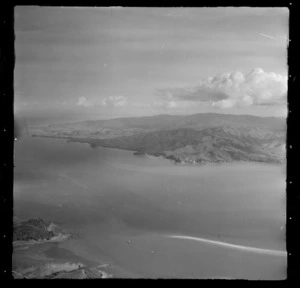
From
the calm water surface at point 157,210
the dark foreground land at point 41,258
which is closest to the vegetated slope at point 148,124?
the calm water surface at point 157,210

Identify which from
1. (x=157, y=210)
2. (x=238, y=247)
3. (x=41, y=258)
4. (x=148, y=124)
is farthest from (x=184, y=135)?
(x=41, y=258)

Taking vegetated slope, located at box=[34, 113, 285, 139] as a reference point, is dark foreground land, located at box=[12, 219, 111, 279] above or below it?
below

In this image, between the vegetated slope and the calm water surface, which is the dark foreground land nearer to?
the calm water surface

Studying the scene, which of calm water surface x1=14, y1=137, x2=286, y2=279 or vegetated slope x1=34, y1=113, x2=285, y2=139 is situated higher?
vegetated slope x1=34, y1=113, x2=285, y2=139

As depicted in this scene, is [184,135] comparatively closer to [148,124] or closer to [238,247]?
[148,124]

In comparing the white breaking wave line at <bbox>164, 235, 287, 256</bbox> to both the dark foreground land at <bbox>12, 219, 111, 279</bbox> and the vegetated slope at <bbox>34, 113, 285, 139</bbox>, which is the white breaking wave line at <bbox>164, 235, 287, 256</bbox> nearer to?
the dark foreground land at <bbox>12, 219, 111, 279</bbox>

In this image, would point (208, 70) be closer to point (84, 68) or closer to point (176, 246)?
point (84, 68)

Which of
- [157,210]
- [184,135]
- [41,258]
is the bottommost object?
[41,258]

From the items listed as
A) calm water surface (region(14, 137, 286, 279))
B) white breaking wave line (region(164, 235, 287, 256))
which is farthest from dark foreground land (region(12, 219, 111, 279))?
white breaking wave line (region(164, 235, 287, 256))
